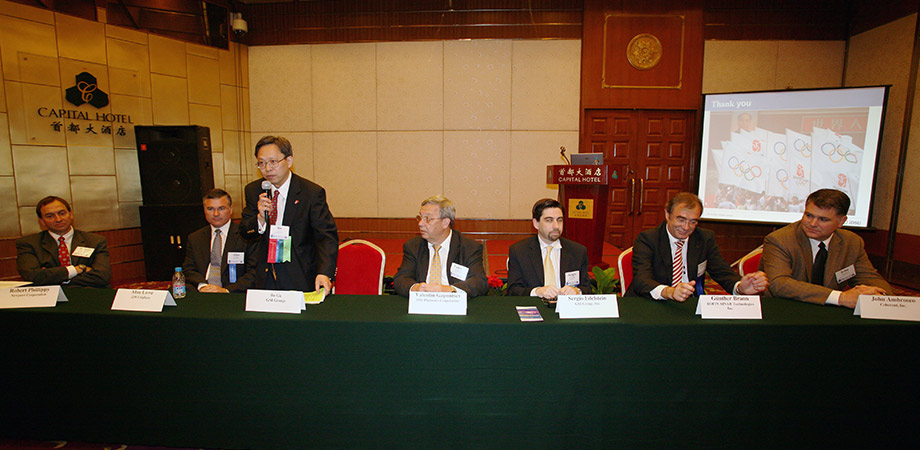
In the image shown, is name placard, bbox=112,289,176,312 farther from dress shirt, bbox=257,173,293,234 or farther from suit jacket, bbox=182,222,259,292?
suit jacket, bbox=182,222,259,292

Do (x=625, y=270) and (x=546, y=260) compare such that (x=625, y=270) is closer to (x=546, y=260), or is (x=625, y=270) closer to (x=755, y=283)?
(x=546, y=260)

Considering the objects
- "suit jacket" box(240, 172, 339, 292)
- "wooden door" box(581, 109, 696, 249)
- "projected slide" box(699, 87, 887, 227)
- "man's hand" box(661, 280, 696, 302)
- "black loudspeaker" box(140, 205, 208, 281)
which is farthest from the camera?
"wooden door" box(581, 109, 696, 249)

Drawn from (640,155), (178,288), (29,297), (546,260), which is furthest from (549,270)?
(640,155)

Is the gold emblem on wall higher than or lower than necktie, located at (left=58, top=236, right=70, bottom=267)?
higher

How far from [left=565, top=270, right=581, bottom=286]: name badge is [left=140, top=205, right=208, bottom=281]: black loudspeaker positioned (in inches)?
177

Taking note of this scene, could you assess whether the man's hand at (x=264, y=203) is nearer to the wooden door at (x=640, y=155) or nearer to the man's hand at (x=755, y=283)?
the man's hand at (x=755, y=283)

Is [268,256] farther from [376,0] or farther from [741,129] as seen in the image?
[741,129]

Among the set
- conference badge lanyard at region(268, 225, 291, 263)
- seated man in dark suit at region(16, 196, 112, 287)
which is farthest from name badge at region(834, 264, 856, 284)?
seated man in dark suit at region(16, 196, 112, 287)

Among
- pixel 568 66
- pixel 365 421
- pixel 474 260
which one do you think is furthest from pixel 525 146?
pixel 365 421

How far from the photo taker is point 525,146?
6242 millimetres

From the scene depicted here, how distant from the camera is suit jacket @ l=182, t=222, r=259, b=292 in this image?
2.59 metres

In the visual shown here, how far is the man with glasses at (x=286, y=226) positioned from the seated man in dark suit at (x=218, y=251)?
35 cm

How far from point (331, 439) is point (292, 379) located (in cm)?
26

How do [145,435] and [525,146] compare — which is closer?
[145,435]
